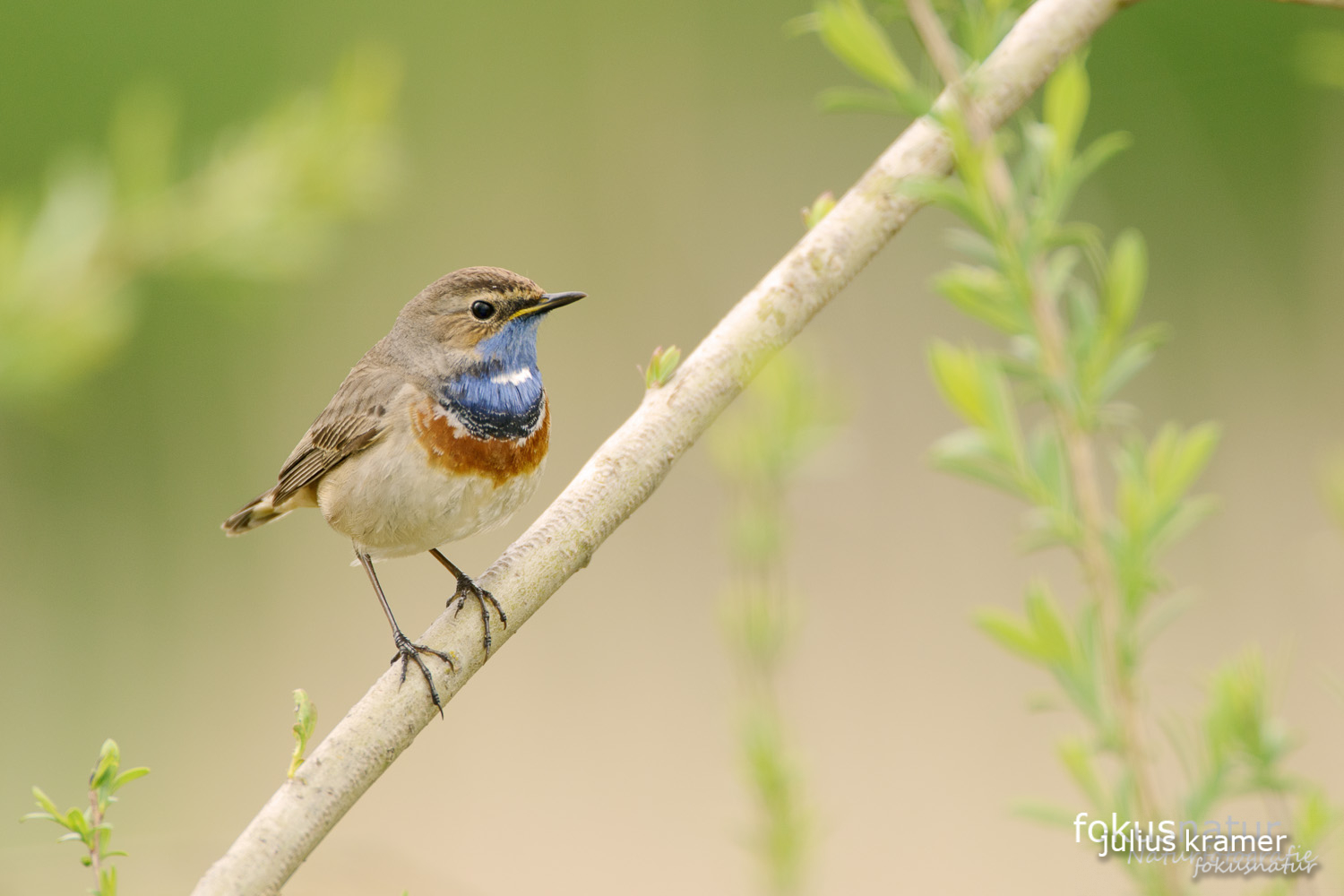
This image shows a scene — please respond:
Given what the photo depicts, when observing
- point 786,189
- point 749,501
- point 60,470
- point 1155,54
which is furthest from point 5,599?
point 1155,54

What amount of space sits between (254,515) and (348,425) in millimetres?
556

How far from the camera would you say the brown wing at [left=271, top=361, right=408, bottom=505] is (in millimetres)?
2615

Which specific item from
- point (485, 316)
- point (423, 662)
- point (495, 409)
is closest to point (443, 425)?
point (495, 409)

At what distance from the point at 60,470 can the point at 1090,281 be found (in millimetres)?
4891

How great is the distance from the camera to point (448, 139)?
233 inches

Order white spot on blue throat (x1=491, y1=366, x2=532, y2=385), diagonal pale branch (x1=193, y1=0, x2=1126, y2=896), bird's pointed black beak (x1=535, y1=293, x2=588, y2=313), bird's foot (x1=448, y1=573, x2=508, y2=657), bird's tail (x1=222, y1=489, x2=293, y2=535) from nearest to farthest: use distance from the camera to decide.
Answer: diagonal pale branch (x1=193, y1=0, x2=1126, y2=896)
bird's foot (x1=448, y1=573, x2=508, y2=657)
bird's pointed black beak (x1=535, y1=293, x2=588, y2=313)
white spot on blue throat (x1=491, y1=366, x2=532, y2=385)
bird's tail (x1=222, y1=489, x2=293, y2=535)

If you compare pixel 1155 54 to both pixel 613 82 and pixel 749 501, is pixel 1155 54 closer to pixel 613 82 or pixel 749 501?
pixel 613 82

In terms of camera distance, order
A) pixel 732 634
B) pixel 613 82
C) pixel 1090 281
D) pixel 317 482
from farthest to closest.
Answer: pixel 613 82, pixel 317 482, pixel 1090 281, pixel 732 634

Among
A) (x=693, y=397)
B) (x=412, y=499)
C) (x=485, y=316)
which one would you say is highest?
(x=485, y=316)

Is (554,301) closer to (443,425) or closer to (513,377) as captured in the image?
(513,377)

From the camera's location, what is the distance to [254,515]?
304 centimetres

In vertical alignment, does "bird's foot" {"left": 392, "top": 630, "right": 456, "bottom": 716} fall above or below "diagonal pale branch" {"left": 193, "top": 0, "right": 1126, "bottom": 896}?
below

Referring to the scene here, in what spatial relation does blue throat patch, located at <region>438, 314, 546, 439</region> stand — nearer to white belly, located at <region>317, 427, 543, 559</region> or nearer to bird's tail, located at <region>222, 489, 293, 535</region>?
white belly, located at <region>317, 427, 543, 559</region>

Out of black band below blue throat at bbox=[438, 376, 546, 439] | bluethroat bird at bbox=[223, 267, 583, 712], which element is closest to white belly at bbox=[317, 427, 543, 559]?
bluethroat bird at bbox=[223, 267, 583, 712]
